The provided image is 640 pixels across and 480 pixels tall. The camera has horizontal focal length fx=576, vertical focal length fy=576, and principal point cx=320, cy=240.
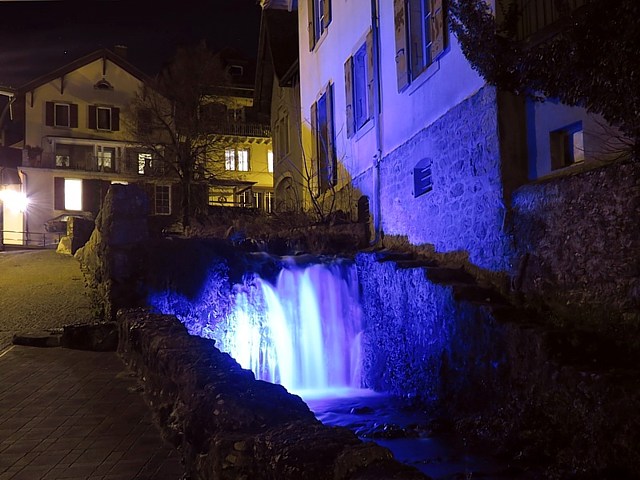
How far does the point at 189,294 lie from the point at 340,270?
9.57ft

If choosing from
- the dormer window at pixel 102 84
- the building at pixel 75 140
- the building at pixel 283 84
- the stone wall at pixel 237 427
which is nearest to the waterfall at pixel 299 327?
the stone wall at pixel 237 427

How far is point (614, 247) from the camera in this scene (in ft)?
18.8

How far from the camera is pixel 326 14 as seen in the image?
54.8 ft

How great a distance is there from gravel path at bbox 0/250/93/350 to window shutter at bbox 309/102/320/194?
7314mm

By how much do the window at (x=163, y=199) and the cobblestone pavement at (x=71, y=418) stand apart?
85.9ft

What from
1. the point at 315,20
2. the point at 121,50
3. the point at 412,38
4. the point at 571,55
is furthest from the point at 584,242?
the point at 121,50

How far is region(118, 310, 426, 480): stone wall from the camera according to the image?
276cm

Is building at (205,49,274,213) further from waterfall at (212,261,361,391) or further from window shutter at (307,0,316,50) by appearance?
waterfall at (212,261,361,391)

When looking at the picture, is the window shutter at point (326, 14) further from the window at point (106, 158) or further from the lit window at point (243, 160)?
the window at point (106, 158)

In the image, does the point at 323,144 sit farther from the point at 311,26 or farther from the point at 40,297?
the point at 40,297

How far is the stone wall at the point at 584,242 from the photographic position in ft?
18.2

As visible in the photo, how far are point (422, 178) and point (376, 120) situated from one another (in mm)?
2630

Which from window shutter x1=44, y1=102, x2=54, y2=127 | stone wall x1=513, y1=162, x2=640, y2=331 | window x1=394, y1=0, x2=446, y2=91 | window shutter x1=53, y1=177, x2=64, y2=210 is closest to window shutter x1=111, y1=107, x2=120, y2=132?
window shutter x1=44, y1=102, x2=54, y2=127

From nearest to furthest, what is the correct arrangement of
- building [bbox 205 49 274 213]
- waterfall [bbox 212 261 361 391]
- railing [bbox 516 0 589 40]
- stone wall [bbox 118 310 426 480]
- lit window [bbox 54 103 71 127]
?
stone wall [bbox 118 310 426 480] < railing [bbox 516 0 589 40] < waterfall [bbox 212 261 361 391] < building [bbox 205 49 274 213] < lit window [bbox 54 103 71 127]
